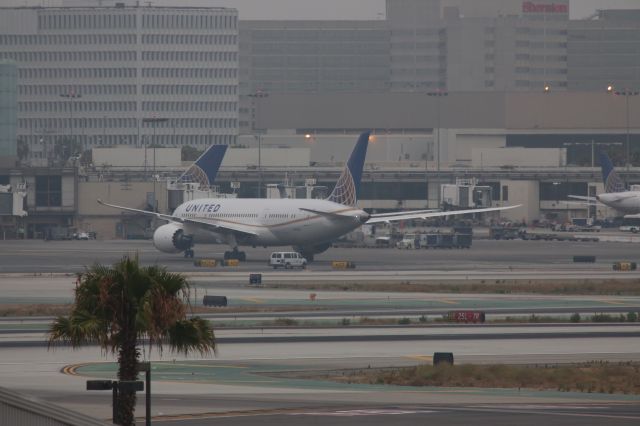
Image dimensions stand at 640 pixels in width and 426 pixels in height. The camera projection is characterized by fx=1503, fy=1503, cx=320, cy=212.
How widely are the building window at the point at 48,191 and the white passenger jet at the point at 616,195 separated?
6419 cm

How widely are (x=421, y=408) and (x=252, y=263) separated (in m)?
80.8

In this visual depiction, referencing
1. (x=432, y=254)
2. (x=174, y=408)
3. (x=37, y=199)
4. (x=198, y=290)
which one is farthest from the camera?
(x=37, y=199)

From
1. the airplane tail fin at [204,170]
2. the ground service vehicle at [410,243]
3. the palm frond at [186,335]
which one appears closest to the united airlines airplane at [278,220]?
the ground service vehicle at [410,243]

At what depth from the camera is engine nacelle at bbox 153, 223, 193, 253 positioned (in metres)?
130

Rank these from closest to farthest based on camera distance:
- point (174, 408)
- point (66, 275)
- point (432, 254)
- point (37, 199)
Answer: point (174, 408) → point (66, 275) → point (432, 254) → point (37, 199)

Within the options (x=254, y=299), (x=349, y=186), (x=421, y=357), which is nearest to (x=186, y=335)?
(x=421, y=357)

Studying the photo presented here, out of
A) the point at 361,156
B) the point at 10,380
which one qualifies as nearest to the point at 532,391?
the point at 10,380

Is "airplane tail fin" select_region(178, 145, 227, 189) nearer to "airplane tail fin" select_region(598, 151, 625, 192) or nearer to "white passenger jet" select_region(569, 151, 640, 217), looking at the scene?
"white passenger jet" select_region(569, 151, 640, 217)

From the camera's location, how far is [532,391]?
52.8 meters

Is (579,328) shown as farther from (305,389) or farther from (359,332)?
(305,389)

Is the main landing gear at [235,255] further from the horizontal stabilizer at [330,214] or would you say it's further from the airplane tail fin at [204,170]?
the airplane tail fin at [204,170]

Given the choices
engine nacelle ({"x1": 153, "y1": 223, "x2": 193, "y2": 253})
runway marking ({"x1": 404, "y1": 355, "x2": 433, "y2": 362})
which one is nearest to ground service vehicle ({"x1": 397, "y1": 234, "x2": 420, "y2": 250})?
engine nacelle ({"x1": 153, "y1": 223, "x2": 193, "y2": 253})

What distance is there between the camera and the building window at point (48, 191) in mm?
173125

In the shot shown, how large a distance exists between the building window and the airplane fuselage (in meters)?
43.8
